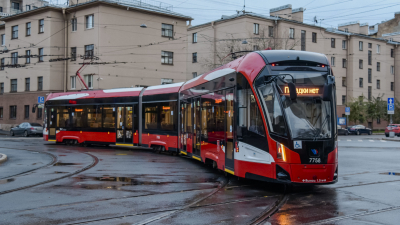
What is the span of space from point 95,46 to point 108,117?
19280 millimetres

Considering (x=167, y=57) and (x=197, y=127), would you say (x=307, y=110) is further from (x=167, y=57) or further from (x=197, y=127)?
(x=167, y=57)

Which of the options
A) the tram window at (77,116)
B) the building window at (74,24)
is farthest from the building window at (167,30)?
the tram window at (77,116)

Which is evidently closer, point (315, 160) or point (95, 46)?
point (315, 160)

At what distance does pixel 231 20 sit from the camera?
5172 centimetres

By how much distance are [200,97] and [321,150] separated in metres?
6.01

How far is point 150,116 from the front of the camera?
21766mm

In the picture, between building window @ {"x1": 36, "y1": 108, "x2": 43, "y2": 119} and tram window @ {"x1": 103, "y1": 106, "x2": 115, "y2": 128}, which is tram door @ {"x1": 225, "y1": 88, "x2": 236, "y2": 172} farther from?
building window @ {"x1": 36, "y1": 108, "x2": 43, "y2": 119}

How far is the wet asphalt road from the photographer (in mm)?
7516

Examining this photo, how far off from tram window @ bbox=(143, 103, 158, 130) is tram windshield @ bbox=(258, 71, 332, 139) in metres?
11.9

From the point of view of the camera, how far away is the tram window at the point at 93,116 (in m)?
24.7

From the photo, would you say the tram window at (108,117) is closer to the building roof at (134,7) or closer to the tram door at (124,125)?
the tram door at (124,125)

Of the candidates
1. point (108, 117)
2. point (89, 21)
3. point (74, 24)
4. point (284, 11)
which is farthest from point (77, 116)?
point (284, 11)

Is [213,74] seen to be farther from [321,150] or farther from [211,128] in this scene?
[321,150]

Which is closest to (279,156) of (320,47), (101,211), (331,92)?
(331,92)
